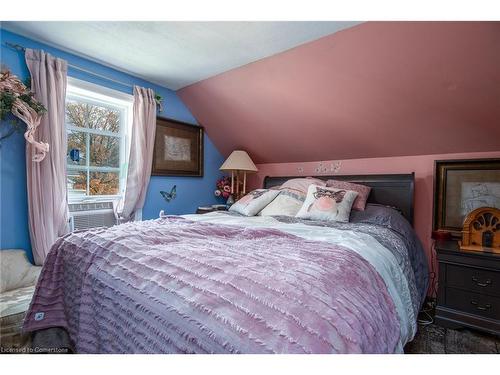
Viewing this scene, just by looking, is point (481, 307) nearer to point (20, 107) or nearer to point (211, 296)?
point (211, 296)

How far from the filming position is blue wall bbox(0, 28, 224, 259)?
6.76 ft

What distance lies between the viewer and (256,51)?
2.24 metres

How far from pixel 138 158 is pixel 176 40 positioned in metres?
1.26

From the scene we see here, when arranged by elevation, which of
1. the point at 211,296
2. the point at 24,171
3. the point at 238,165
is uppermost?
the point at 238,165

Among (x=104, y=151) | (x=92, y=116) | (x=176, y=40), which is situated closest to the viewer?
(x=176, y=40)

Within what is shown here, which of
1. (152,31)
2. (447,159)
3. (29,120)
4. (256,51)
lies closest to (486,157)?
(447,159)

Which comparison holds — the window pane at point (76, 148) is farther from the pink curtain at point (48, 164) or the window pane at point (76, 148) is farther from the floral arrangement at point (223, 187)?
the floral arrangement at point (223, 187)

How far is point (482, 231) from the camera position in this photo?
1914mm

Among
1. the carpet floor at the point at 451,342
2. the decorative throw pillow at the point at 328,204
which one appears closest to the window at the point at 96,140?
the decorative throw pillow at the point at 328,204

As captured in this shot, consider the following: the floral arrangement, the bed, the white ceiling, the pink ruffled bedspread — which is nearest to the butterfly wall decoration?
the floral arrangement

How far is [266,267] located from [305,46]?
1882mm

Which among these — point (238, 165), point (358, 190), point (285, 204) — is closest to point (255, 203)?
point (285, 204)

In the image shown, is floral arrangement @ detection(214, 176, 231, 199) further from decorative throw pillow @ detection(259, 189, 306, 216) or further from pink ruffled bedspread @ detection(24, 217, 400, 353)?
pink ruffled bedspread @ detection(24, 217, 400, 353)
